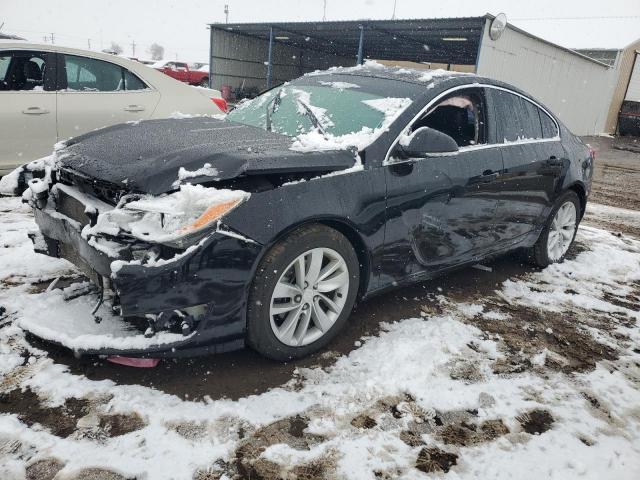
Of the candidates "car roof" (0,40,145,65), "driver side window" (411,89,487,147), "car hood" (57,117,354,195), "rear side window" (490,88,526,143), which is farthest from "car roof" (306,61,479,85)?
"car roof" (0,40,145,65)

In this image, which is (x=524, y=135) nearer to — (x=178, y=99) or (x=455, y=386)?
(x=455, y=386)

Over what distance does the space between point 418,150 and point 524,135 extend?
1.55 meters

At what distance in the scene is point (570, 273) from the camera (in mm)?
4434

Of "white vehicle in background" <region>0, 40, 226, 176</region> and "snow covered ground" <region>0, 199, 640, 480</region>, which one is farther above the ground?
"white vehicle in background" <region>0, 40, 226, 176</region>

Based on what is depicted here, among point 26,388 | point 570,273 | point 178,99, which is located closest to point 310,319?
point 26,388

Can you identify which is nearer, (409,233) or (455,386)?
(455,386)

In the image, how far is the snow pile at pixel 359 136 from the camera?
105 inches

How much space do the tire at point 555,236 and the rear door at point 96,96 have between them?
427 centimetres

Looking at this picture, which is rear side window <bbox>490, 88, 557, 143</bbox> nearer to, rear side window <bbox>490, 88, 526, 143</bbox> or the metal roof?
rear side window <bbox>490, 88, 526, 143</bbox>

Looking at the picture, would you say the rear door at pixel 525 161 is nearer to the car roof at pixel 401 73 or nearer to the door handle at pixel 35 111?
the car roof at pixel 401 73

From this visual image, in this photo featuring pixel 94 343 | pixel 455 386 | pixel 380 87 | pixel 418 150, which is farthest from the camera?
pixel 380 87

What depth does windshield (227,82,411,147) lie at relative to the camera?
2936 millimetres

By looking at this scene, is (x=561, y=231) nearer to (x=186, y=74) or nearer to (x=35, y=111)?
(x=35, y=111)

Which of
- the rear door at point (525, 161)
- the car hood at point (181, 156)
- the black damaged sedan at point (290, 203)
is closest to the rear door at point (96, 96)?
the black damaged sedan at point (290, 203)
